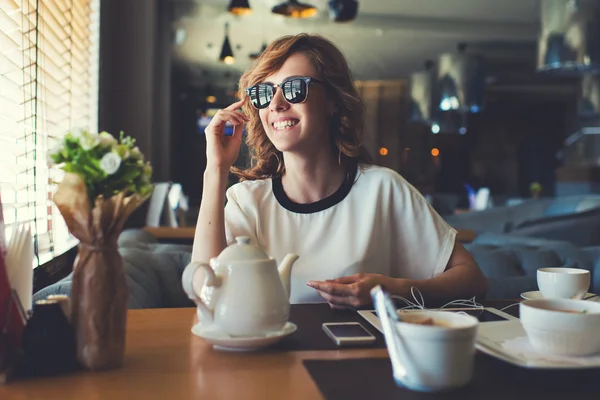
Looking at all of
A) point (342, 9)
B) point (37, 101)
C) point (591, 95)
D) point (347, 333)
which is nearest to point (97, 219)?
point (347, 333)

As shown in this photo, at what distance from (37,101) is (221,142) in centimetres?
72

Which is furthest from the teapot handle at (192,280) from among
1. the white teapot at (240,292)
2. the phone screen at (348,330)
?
the phone screen at (348,330)

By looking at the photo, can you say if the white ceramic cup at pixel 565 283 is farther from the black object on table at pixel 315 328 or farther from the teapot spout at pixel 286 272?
the teapot spout at pixel 286 272

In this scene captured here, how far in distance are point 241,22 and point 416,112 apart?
11.8 ft

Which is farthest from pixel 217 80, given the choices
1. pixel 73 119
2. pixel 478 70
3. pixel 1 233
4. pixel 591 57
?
pixel 1 233

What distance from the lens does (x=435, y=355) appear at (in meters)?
0.76

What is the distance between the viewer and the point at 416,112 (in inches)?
418

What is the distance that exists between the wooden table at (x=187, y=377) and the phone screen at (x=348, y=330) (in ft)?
0.19

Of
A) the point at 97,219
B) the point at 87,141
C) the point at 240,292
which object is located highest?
the point at 87,141

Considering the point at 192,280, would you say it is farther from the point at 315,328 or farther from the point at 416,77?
the point at 416,77

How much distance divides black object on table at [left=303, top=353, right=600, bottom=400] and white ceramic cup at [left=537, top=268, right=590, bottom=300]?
42 centimetres

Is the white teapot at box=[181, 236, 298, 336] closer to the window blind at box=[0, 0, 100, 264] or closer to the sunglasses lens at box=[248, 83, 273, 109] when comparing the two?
the window blind at box=[0, 0, 100, 264]

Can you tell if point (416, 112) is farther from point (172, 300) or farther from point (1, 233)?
point (1, 233)

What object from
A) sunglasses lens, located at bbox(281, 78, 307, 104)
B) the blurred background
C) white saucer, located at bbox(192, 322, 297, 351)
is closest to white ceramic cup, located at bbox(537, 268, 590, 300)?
white saucer, located at bbox(192, 322, 297, 351)
